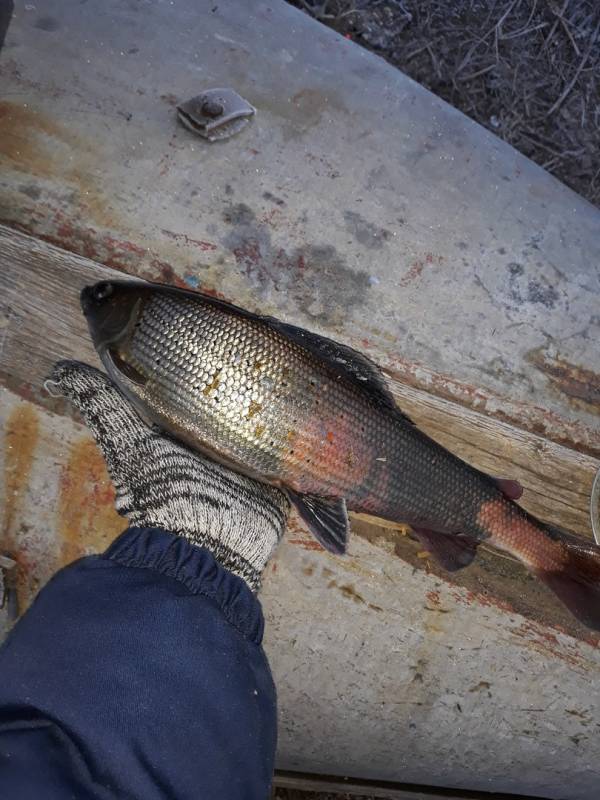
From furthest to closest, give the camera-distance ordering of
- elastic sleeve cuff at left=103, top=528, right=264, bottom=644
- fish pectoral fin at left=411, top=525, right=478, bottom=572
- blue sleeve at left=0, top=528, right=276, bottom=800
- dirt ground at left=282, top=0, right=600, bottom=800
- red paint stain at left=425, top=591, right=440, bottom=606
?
dirt ground at left=282, top=0, right=600, bottom=800 < red paint stain at left=425, top=591, right=440, bottom=606 < fish pectoral fin at left=411, top=525, right=478, bottom=572 < elastic sleeve cuff at left=103, top=528, right=264, bottom=644 < blue sleeve at left=0, top=528, right=276, bottom=800

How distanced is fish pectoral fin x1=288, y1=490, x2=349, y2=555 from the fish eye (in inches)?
31.6

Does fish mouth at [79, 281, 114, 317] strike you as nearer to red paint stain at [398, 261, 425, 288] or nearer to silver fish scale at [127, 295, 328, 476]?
silver fish scale at [127, 295, 328, 476]

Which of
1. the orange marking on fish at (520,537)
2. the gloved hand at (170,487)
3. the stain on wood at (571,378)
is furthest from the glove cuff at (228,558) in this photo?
the stain on wood at (571,378)

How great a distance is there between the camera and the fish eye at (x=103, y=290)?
Result: 1.86 meters

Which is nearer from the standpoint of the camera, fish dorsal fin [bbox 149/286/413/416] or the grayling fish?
the grayling fish

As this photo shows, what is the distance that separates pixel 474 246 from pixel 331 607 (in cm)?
132

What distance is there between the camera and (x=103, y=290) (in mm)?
1867

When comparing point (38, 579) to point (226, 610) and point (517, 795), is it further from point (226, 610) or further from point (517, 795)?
point (517, 795)

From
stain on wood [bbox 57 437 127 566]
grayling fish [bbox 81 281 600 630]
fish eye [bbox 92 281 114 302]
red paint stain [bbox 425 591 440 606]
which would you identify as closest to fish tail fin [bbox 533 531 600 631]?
grayling fish [bbox 81 281 600 630]

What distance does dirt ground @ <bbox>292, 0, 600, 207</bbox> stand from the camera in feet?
11.4

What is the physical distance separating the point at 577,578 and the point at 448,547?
1.37 feet

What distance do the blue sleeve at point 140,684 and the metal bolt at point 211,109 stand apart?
1.35 metres

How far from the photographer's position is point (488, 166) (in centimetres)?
236

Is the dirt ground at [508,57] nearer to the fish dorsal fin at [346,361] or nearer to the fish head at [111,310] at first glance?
the fish dorsal fin at [346,361]
